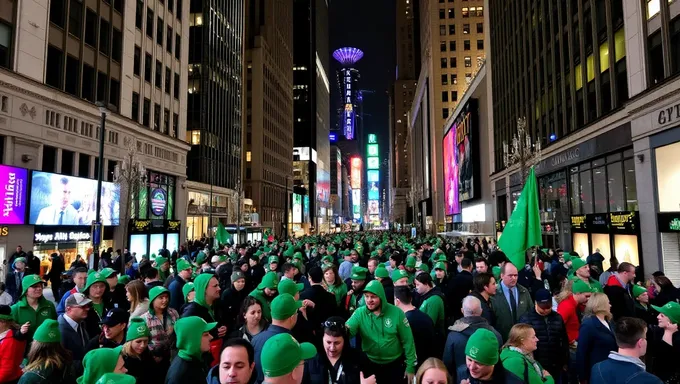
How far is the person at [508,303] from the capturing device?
718 centimetres

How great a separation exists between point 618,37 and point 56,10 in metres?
30.5

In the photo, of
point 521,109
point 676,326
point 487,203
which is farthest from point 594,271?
point 487,203

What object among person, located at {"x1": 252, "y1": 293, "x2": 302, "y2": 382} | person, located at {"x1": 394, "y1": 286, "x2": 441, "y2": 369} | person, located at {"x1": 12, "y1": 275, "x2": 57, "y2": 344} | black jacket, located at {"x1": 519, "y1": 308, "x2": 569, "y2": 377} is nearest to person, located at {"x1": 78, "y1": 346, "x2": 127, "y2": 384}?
person, located at {"x1": 252, "y1": 293, "x2": 302, "y2": 382}

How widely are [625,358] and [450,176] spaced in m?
70.2

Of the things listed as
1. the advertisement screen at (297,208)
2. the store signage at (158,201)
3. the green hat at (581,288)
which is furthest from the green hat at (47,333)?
the advertisement screen at (297,208)

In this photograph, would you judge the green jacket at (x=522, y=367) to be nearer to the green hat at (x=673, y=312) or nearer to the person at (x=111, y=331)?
the green hat at (x=673, y=312)

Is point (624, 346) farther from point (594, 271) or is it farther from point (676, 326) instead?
point (594, 271)

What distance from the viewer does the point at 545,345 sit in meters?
6.24

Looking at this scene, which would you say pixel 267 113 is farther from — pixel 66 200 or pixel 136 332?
pixel 136 332

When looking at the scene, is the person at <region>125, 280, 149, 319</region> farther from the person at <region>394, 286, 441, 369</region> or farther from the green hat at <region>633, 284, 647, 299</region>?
the green hat at <region>633, 284, 647, 299</region>

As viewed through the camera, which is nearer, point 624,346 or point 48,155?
point 624,346

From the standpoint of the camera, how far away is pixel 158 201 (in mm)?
36375

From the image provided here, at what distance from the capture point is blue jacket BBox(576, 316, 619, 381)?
5730mm

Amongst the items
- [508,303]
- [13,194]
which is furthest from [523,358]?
[13,194]
